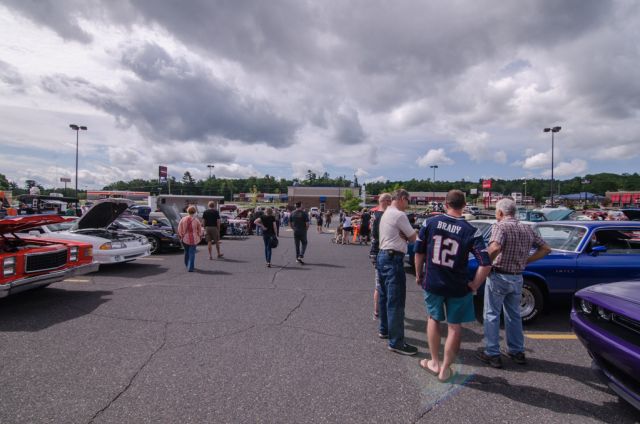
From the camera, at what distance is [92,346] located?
3648 mm

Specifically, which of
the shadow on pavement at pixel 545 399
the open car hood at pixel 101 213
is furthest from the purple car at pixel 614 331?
the open car hood at pixel 101 213

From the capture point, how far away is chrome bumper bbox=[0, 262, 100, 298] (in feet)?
14.5

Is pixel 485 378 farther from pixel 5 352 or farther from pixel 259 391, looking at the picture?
pixel 5 352

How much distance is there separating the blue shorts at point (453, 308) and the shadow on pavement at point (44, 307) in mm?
4809

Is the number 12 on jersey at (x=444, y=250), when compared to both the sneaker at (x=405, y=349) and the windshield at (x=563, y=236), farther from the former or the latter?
the windshield at (x=563, y=236)

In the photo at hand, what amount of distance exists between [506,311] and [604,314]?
0.80 metres

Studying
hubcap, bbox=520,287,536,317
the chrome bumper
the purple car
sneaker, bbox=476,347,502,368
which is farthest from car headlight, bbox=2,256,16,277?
hubcap, bbox=520,287,536,317

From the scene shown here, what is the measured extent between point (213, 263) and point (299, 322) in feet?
17.8

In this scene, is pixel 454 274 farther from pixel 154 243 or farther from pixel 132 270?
pixel 154 243

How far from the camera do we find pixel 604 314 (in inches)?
112

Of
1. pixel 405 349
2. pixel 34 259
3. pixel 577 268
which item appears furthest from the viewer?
pixel 34 259

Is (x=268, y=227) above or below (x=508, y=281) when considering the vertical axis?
above

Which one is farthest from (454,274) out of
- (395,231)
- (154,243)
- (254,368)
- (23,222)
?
(154,243)

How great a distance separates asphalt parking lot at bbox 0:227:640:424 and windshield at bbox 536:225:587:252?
1.09 meters
